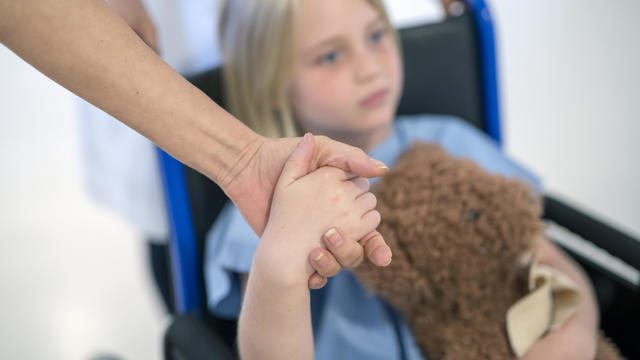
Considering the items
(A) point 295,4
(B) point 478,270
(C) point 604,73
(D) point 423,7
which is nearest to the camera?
(B) point 478,270

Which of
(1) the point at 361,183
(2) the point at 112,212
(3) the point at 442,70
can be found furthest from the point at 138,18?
(2) the point at 112,212

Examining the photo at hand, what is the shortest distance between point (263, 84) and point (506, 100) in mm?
929

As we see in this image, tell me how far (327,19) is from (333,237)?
0.87 feet

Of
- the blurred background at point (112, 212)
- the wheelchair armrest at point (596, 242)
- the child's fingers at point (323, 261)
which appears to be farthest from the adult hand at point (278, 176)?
the blurred background at point (112, 212)

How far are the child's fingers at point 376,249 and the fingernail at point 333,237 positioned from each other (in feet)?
0.07

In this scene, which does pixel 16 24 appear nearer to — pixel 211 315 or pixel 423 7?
pixel 211 315

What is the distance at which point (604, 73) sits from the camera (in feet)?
4.18

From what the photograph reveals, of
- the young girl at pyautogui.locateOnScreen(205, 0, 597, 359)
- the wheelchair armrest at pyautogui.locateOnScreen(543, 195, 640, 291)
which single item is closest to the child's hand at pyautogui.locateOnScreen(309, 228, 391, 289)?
the young girl at pyautogui.locateOnScreen(205, 0, 597, 359)

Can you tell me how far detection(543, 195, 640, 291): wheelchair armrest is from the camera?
532mm

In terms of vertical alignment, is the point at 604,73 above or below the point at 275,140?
below

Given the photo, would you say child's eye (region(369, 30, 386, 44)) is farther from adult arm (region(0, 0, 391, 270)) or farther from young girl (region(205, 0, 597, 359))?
adult arm (region(0, 0, 391, 270))

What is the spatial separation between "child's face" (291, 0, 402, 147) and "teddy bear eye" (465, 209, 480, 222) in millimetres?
128

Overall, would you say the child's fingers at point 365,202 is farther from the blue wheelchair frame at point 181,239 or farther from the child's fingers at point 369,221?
the blue wheelchair frame at point 181,239

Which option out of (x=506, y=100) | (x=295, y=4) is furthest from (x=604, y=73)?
(x=295, y=4)
